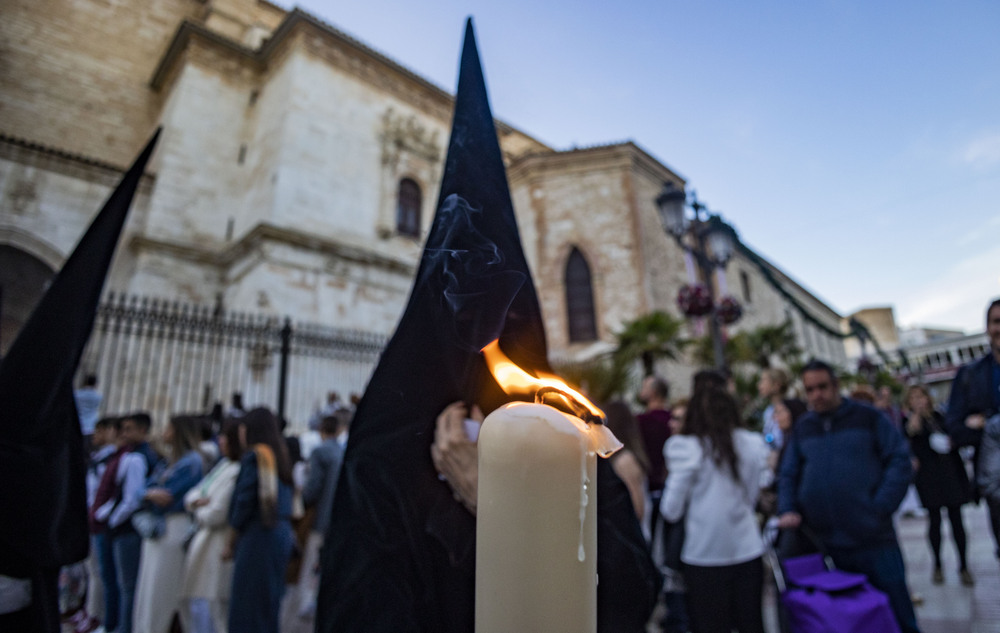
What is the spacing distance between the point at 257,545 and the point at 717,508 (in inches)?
104

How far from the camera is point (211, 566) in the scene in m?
3.41

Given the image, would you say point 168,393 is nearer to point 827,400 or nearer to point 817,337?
point 827,400

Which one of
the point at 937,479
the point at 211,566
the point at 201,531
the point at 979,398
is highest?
the point at 979,398

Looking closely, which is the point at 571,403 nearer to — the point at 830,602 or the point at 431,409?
the point at 431,409

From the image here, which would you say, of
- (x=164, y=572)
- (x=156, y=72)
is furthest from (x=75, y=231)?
(x=164, y=572)

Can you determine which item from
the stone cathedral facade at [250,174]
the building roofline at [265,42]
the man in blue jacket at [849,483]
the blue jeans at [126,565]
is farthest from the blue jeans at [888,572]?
the building roofline at [265,42]

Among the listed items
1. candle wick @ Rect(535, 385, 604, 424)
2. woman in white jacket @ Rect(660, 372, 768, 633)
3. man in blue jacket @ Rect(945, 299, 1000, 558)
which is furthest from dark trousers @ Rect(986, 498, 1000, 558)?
candle wick @ Rect(535, 385, 604, 424)

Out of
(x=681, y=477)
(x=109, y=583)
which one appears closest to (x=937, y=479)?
(x=681, y=477)

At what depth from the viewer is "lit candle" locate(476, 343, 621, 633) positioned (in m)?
0.49

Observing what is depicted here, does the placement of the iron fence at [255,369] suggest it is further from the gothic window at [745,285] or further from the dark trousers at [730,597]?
the gothic window at [745,285]

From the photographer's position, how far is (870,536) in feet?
8.27

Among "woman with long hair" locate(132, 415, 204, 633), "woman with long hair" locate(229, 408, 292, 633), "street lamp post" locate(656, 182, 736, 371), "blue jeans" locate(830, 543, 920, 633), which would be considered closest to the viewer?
"blue jeans" locate(830, 543, 920, 633)

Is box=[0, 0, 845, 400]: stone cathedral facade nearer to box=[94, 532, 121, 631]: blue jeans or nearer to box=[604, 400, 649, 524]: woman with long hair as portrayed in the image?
box=[94, 532, 121, 631]: blue jeans

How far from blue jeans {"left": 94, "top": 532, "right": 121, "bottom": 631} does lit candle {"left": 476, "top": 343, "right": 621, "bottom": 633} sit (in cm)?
511
